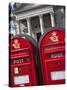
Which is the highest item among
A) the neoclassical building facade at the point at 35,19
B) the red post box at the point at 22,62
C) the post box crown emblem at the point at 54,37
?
the neoclassical building facade at the point at 35,19

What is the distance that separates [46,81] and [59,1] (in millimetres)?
791

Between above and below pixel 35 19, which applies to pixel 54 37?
below

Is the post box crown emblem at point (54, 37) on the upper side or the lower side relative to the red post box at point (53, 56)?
upper

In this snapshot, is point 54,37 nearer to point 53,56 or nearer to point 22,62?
point 53,56

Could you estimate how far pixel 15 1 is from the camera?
2.48 metres

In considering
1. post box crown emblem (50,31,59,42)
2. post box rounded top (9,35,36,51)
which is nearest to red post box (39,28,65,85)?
post box crown emblem (50,31,59,42)

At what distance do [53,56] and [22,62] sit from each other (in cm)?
31

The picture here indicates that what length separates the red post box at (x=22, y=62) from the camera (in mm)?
2475

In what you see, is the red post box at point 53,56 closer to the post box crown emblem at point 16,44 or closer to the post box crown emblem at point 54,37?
the post box crown emblem at point 54,37

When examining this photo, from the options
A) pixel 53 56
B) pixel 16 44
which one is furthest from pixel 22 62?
pixel 53 56

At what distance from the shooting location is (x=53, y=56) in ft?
8.36

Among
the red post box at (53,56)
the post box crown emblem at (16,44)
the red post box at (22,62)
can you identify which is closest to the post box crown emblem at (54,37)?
the red post box at (53,56)
